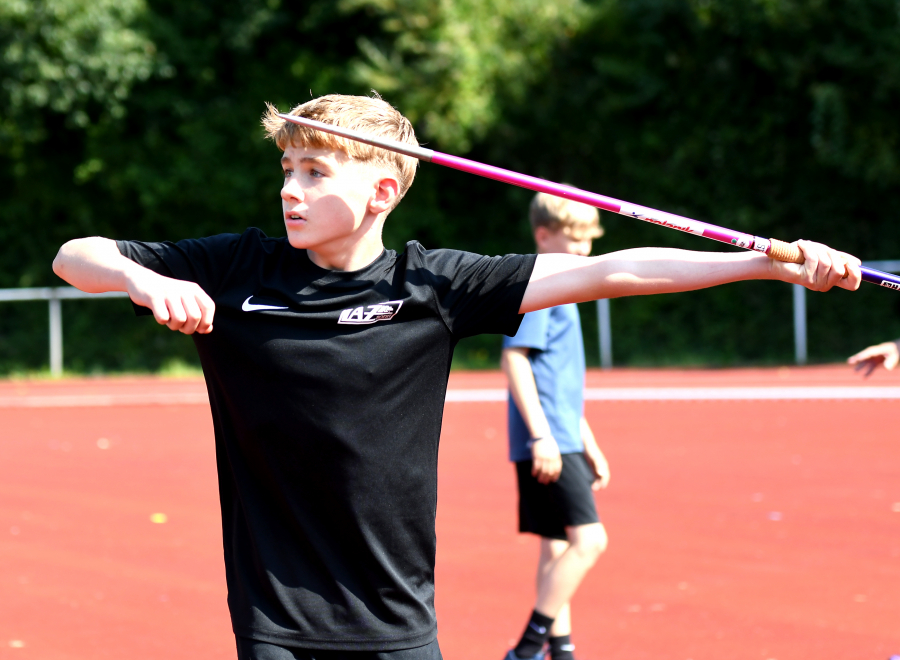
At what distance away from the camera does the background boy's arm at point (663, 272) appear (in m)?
2.43

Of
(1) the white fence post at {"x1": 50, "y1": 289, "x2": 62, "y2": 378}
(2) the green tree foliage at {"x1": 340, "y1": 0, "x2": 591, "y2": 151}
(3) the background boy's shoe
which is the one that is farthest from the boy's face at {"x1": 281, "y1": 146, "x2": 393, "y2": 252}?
(1) the white fence post at {"x1": 50, "y1": 289, "x2": 62, "y2": 378}

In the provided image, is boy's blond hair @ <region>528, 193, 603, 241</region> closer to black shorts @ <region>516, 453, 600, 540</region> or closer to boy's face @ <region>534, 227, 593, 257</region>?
boy's face @ <region>534, 227, 593, 257</region>

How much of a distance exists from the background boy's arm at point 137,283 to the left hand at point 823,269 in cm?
130

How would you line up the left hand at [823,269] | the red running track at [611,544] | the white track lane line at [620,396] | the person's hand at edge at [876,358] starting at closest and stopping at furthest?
the left hand at [823,269] < the person's hand at edge at [876,358] < the red running track at [611,544] < the white track lane line at [620,396]

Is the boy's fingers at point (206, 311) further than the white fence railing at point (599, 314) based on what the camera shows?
No

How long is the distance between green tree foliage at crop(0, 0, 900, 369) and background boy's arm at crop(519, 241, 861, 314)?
14.0 meters

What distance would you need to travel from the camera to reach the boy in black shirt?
2473 mm

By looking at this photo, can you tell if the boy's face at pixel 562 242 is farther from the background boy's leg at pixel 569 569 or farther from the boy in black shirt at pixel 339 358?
the boy in black shirt at pixel 339 358

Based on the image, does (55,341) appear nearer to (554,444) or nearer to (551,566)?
(551,566)

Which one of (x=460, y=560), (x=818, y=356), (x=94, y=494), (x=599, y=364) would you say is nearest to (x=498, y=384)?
(x=599, y=364)

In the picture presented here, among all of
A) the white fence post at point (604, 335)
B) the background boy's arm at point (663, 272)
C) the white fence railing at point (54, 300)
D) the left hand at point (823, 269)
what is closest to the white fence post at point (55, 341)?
the white fence railing at point (54, 300)

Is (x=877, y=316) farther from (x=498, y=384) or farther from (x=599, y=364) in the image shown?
(x=498, y=384)

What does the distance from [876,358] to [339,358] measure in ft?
6.98

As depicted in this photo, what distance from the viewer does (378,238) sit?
2734 millimetres
